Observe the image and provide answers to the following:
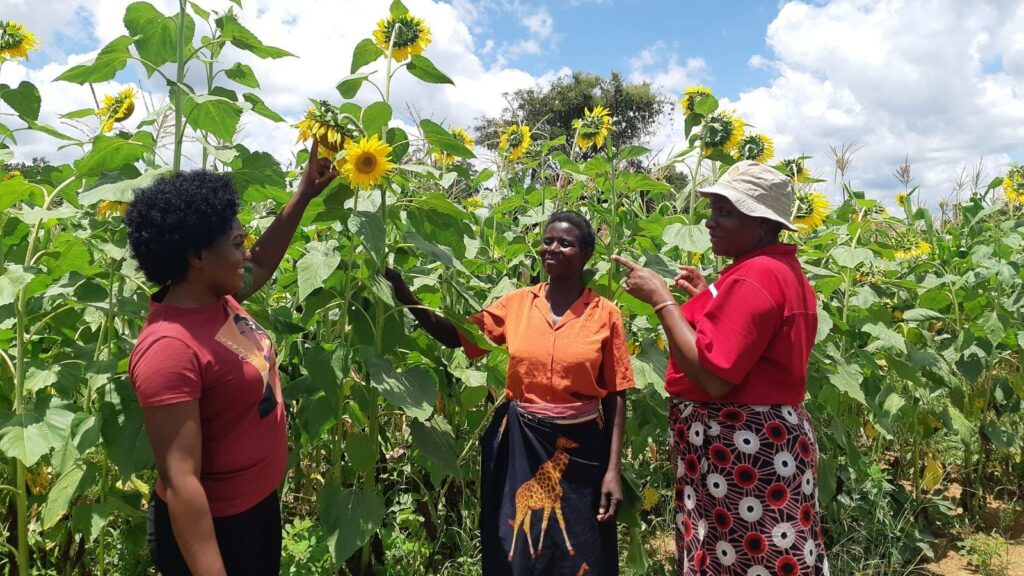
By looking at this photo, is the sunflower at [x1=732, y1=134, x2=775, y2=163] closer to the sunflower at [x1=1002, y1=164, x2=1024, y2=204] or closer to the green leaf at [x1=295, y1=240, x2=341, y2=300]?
the green leaf at [x1=295, y1=240, x2=341, y2=300]

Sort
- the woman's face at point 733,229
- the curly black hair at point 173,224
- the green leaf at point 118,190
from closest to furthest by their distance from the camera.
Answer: the curly black hair at point 173,224
the green leaf at point 118,190
the woman's face at point 733,229

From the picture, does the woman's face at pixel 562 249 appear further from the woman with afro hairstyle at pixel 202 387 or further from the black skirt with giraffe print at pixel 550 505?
the woman with afro hairstyle at pixel 202 387

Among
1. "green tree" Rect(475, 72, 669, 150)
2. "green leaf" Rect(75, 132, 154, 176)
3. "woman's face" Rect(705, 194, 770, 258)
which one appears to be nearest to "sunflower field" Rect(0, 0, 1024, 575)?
"green leaf" Rect(75, 132, 154, 176)

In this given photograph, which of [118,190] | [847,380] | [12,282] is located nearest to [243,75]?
[118,190]

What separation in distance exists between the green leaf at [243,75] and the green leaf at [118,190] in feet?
1.52

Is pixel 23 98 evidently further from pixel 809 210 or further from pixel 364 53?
pixel 809 210

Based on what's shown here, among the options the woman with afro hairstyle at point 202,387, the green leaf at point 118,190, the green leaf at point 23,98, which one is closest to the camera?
the woman with afro hairstyle at point 202,387

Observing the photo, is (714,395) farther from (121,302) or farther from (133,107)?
(133,107)

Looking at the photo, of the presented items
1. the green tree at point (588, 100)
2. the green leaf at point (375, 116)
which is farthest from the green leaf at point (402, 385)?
the green tree at point (588, 100)

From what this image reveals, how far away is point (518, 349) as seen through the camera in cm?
225

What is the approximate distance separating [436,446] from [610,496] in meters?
0.52

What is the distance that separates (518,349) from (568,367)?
0.52ft

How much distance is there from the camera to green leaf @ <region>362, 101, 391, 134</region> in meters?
1.92

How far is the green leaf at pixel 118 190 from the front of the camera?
5.77 feet
